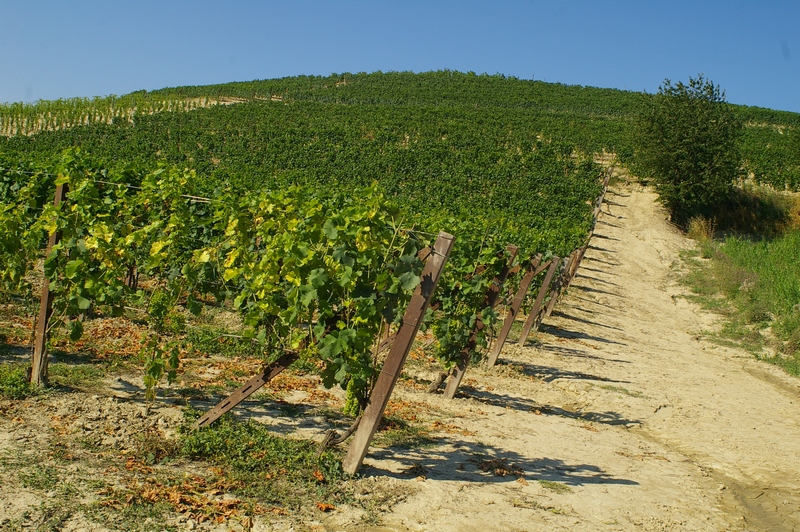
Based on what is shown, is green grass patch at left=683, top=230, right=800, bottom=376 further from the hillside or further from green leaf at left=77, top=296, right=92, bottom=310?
the hillside

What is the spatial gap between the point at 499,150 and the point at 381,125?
1024 cm

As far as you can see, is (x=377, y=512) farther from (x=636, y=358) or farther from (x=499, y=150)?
(x=499, y=150)

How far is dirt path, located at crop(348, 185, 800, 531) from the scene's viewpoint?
212 inches

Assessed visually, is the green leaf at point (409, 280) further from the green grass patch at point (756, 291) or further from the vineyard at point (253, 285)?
the green grass patch at point (756, 291)

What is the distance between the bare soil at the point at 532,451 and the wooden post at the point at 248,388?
32 cm

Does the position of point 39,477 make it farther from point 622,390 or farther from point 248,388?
point 622,390

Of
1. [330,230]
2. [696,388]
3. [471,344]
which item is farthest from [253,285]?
[696,388]

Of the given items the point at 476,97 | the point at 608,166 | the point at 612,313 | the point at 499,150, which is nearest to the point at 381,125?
the point at 499,150

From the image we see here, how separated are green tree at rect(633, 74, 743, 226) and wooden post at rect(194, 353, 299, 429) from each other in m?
33.3

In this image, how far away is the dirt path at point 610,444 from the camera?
5387mm

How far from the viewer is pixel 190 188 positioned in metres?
8.19

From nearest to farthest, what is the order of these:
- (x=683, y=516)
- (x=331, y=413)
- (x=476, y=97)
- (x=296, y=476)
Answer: (x=296, y=476)
(x=683, y=516)
(x=331, y=413)
(x=476, y=97)

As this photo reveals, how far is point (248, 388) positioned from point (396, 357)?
49.6 inches

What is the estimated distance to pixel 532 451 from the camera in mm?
6898
